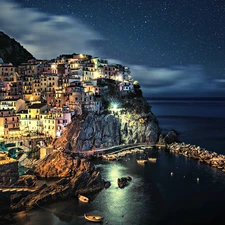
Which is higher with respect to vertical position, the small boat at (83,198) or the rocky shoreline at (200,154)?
the rocky shoreline at (200,154)

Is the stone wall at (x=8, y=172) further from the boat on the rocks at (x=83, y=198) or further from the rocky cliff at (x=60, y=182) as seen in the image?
the boat on the rocks at (x=83, y=198)

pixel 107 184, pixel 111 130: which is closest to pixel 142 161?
pixel 111 130

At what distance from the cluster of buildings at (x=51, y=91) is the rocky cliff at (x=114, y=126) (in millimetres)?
1802

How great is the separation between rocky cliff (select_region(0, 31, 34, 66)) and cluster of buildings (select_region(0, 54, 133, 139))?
18820mm

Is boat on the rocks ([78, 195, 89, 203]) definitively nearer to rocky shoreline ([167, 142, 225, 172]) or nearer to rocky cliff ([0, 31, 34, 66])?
rocky shoreline ([167, 142, 225, 172])

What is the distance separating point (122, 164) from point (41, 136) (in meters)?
13.3

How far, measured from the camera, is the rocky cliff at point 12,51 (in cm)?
8399

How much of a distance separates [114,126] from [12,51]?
47651 millimetres

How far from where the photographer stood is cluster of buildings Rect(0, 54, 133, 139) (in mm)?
47750

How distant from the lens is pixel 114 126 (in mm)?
54875

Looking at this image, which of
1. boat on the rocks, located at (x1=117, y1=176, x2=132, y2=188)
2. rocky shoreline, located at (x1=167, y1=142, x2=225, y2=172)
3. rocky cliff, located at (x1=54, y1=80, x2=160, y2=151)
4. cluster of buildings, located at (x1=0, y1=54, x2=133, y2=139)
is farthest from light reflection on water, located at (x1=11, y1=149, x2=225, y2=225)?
cluster of buildings, located at (x1=0, y1=54, x2=133, y2=139)

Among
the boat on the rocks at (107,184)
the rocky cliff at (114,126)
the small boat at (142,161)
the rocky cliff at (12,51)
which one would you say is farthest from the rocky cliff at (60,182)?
the rocky cliff at (12,51)

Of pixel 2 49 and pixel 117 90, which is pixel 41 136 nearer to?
pixel 117 90

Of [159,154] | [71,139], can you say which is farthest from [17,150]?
[159,154]
